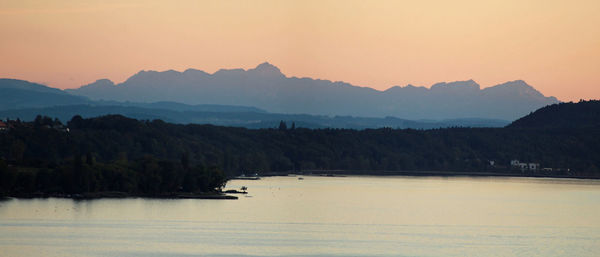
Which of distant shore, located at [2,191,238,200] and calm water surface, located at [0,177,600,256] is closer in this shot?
calm water surface, located at [0,177,600,256]

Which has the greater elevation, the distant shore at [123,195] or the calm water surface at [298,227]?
the distant shore at [123,195]

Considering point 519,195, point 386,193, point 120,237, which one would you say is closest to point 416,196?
point 386,193

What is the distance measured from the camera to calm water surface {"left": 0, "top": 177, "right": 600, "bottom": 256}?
77.4m

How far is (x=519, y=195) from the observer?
162250 mm

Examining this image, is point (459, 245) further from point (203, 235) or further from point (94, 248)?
point (94, 248)

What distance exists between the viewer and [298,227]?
316 feet

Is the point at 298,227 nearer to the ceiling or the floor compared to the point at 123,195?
nearer to the floor

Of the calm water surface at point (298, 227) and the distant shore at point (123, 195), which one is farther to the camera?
the distant shore at point (123, 195)

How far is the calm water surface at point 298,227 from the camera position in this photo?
77.4 meters

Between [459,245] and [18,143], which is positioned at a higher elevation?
[18,143]

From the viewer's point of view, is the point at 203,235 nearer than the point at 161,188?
Yes

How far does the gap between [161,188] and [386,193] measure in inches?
1713

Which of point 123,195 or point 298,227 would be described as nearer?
point 298,227

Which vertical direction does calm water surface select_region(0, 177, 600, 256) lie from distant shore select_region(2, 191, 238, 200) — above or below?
below
